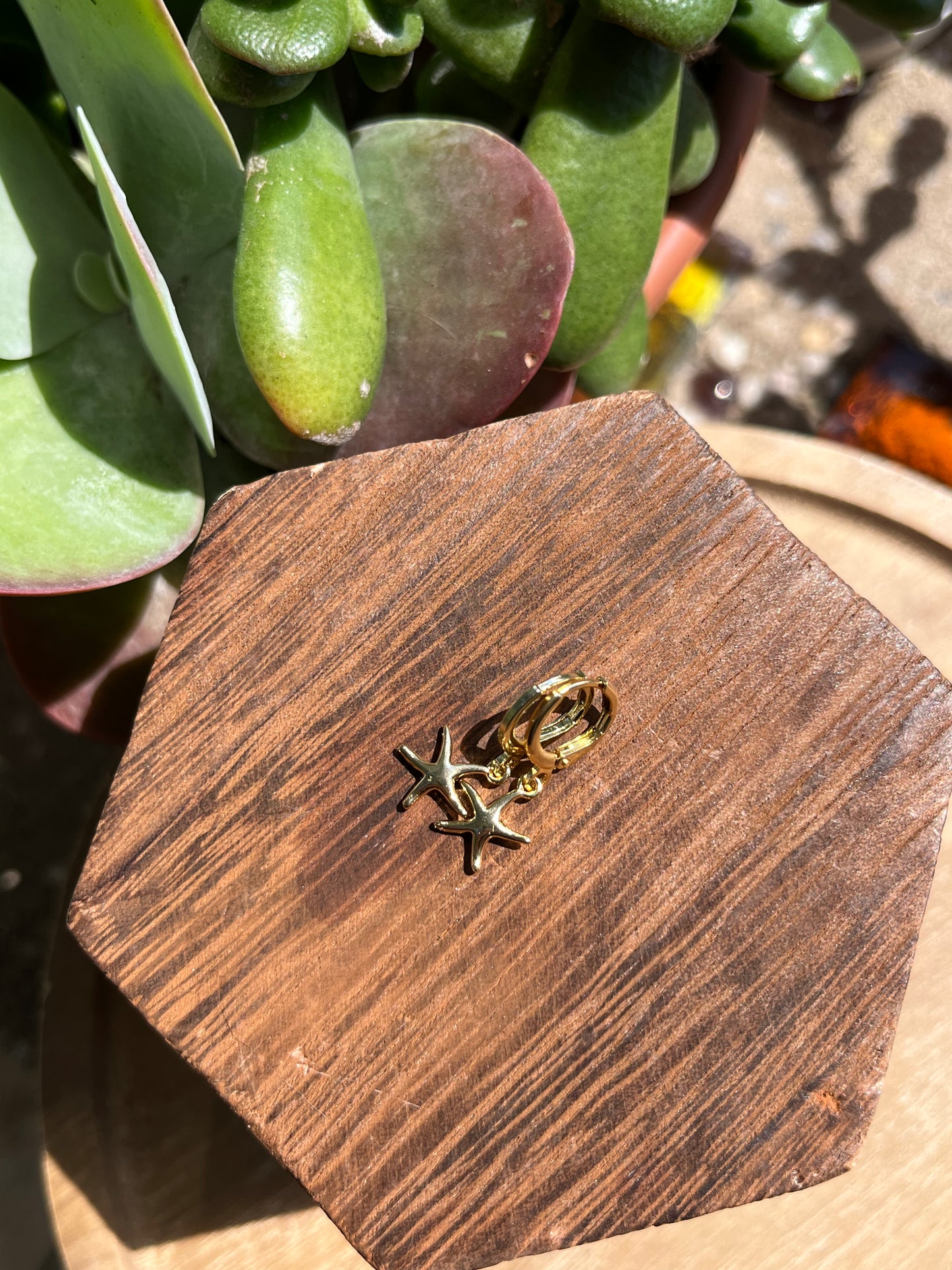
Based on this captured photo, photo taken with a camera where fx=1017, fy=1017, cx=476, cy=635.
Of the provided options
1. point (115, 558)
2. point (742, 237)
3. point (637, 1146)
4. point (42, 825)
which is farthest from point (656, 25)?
point (42, 825)

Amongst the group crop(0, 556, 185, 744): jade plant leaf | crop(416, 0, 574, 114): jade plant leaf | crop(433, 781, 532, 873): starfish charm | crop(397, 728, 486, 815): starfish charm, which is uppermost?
crop(416, 0, 574, 114): jade plant leaf

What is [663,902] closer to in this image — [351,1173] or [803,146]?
[351,1173]

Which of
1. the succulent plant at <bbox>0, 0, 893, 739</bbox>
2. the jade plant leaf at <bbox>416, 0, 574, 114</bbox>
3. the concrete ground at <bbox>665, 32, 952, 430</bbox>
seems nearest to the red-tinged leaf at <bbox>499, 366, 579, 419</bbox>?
the succulent plant at <bbox>0, 0, 893, 739</bbox>

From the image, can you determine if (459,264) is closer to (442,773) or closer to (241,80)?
(241,80)

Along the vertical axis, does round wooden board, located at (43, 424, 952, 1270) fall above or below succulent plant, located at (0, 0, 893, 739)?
below

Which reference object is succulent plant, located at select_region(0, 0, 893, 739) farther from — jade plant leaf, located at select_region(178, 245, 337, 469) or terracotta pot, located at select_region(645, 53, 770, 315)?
terracotta pot, located at select_region(645, 53, 770, 315)

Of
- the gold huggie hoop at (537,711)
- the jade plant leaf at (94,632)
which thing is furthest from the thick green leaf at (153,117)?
the gold huggie hoop at (537,711)

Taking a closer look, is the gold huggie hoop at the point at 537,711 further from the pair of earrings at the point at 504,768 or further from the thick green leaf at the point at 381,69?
the thick green leaf at the point at 381,69
